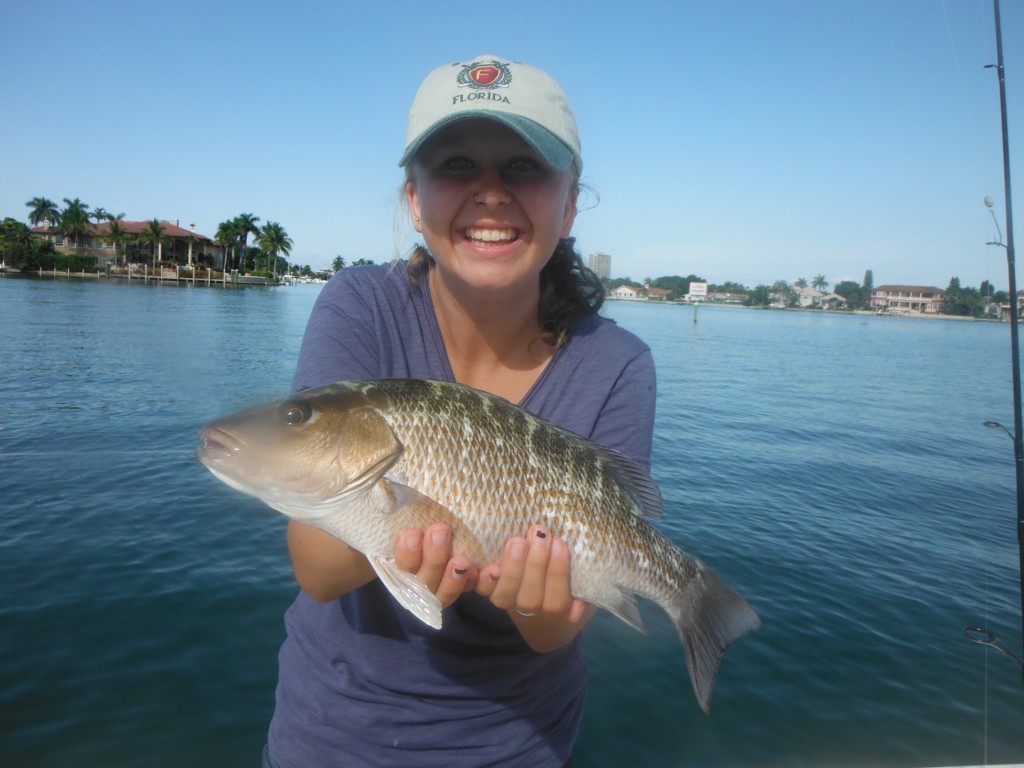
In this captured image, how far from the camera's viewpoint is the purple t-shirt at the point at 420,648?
1875 mm

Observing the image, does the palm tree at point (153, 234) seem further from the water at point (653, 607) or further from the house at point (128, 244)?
the water at point (653, 607)

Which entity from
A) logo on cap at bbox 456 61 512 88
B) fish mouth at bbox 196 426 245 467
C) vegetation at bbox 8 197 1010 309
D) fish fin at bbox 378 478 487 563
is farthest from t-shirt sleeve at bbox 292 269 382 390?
vegetation at bbox 8 197 1010 309

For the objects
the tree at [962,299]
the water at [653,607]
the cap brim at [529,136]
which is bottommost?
the water at [653,607]

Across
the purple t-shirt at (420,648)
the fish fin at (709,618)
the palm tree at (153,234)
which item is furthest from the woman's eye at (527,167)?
the palm tree at (153,234)

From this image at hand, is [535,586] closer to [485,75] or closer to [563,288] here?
[563,288]

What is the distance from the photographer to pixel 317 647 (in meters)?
1.97

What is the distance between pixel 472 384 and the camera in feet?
7.89

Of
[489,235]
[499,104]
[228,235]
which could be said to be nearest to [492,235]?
[489,235]

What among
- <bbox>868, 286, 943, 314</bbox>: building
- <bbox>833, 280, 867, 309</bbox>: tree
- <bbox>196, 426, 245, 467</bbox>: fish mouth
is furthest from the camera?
<bbox>833, 280, 867, 309</bbox>: tree

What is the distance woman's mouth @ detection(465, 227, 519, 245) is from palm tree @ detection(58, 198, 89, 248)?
359 feet

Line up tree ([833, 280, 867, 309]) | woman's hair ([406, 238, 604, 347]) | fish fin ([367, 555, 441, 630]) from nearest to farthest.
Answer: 1. fish fin ([367, 555, 441, 630])
2. woman's hair ([406, 238, 604, 347])
3. tree ([833, 280, 867, 309])

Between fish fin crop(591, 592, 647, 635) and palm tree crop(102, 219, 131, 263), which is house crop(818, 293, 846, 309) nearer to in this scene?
palm tree crop(102, 219, 131, 263)

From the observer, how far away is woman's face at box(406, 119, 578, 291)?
204cm

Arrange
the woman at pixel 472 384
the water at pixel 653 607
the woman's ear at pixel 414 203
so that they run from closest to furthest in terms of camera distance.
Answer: the woman at pixel 472 384 < the woman's ear at pixel 414 203 < the water at pixel 653 607
